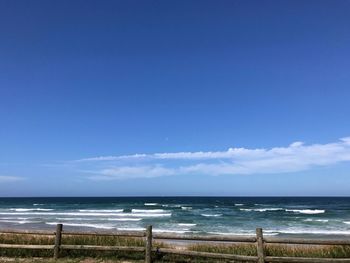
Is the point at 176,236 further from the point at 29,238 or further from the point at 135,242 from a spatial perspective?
the point at 29,238

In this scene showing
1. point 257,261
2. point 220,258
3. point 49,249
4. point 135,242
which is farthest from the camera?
point 135,242

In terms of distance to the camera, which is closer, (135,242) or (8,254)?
(8,254)

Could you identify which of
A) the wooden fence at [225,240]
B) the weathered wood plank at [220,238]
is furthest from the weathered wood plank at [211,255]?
the weathered wood plank at [220,238]

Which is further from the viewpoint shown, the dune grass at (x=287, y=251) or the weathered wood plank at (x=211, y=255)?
the dune grass at (x=287, y=251)

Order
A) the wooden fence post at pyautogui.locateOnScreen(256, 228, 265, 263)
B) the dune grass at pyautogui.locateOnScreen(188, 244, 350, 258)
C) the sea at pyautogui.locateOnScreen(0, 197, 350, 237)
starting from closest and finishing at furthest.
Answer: the wooden fence post at pyautogui.locateOnScreen(256, 228, 265, 263), the dune grass at pyautogui.locateOnScreen(188, 244, 350, 258), the sea at pyautogui.locateOnScreen(0, 197, 350, 237)

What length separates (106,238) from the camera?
13.7 metres

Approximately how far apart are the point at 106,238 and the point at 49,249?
269 centimetres

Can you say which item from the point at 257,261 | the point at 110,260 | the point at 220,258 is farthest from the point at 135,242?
the point at 257,261

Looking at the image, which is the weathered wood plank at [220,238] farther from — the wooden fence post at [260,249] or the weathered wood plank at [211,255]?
the weathered wood plank at [211,255]

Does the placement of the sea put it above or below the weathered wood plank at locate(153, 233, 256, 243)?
below

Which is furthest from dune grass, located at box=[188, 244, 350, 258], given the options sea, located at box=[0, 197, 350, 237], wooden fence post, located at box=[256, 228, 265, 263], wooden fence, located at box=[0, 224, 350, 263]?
sea, located at box=[0, 197, 350, 237]

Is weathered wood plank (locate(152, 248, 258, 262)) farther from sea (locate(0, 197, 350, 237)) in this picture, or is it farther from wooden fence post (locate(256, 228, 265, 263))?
sea (locate(0, 197, 350, 237))

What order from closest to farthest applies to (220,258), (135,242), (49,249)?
(220,258) → (49,249) → (135,242)

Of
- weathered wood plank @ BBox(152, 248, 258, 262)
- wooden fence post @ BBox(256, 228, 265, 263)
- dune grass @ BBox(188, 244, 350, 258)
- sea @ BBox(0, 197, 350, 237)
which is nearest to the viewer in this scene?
wooden fence post @ BBox(256, 228, 265, 263)
